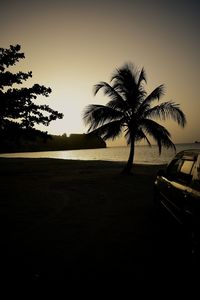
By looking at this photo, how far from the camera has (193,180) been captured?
3.22 metres

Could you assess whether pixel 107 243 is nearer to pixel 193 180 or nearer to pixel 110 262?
pixel 110 262

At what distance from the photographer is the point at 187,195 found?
10.6ft

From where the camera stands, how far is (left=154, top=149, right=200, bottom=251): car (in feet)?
9.47

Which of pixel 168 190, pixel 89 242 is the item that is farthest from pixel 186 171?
pixel 89 242

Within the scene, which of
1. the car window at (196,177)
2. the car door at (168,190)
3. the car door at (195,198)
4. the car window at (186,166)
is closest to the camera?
the car door at (195,198)

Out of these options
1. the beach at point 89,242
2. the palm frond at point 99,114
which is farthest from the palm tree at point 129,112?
the beach at point 89,242

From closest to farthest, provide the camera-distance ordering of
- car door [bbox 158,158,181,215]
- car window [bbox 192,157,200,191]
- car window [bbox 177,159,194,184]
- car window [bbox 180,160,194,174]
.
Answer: car window [bbox 192,157,200,191]
car window [bbox 177,159,194,184]
car window [bbox 180,160,194,174]
car door [bbox 158,158,181,215]

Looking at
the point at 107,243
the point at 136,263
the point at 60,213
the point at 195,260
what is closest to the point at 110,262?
the point at 136,263

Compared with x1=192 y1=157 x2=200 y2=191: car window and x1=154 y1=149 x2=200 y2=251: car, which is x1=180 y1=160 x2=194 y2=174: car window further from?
x1=192 y1=157 x2=200 y2=191: car window

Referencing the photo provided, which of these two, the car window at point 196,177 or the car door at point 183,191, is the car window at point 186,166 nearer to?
the car door at point 183,191

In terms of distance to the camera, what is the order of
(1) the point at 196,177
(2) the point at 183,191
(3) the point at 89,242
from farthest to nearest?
1. (3) the point at 89,242
2. (2) the point at 183,191
3. (1) the point at 196,177

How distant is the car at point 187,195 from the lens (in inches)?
114

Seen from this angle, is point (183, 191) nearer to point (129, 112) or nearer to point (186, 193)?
point (186, 193)

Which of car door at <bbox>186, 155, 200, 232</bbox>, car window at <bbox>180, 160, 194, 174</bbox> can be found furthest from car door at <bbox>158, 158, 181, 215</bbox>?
car door at <bbox>186, 155, 200, 232</bbox>
